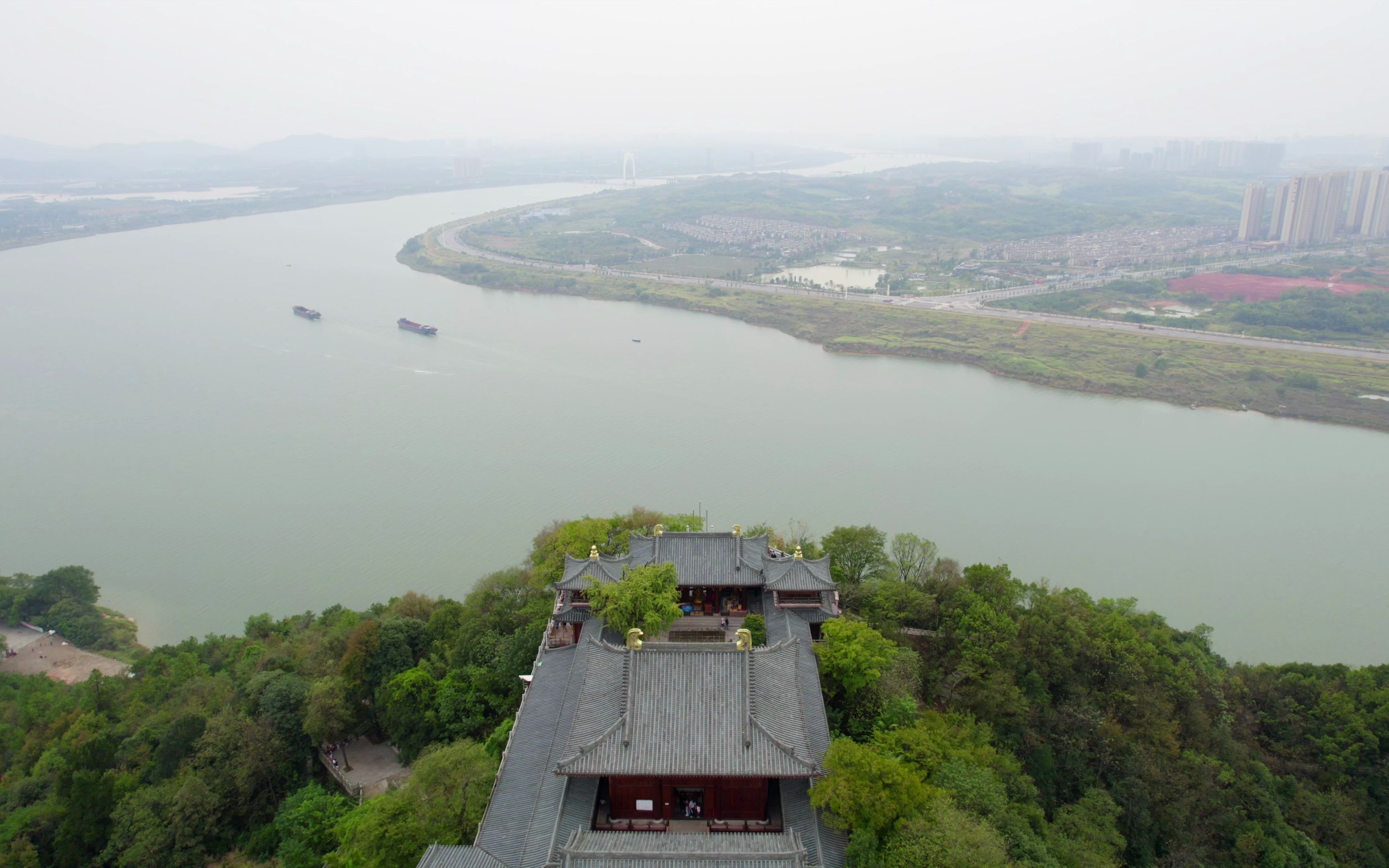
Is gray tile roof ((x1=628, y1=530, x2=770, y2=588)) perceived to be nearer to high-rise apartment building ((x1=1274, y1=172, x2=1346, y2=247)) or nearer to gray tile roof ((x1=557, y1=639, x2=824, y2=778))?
gray tile roof ((x1=557, y1=639, x2=824, y2=778))

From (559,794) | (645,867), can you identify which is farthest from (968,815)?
(559,794)

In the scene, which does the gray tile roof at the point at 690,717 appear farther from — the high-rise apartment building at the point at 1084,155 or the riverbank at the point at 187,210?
the high-rise apartment building at the point at 1084,155

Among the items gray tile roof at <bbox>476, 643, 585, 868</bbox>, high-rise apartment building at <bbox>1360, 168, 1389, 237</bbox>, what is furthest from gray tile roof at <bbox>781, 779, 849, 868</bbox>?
high-rise apartment building at <bbox>1360, 168, 1389, 237</bbox>

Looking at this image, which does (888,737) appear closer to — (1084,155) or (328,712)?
(328,712)

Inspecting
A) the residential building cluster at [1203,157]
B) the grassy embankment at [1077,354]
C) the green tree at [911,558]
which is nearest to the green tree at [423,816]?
the green tree at [911,558]

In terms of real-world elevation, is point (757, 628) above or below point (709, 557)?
below

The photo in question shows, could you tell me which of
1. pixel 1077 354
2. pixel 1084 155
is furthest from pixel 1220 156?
pixel 1077 354
